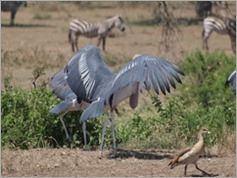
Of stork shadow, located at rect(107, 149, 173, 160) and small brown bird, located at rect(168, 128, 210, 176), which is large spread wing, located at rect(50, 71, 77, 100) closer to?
stork shadow, located at rect(107, 149, 173, 160)

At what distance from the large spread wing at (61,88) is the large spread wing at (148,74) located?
1107mm

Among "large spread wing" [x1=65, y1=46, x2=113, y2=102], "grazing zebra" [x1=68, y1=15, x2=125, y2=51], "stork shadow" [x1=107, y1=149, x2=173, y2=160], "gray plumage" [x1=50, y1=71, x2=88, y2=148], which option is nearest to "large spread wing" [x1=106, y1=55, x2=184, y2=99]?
"large spread wing" [x1=65, y1=46, x2=113, y2=102]

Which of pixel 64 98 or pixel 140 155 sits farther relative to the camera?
pixel 64 98

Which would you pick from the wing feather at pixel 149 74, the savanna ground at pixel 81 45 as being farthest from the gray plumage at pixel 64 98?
the wing feather at pixel 149 74

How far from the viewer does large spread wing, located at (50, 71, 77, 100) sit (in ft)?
30.2

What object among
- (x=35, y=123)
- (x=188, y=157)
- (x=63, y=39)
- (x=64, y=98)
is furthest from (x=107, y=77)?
(x=63, y=39)

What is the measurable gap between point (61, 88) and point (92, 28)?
1465 centimetres

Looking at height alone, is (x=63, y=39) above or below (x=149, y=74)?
below

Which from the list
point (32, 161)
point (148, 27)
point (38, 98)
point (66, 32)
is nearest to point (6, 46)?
point (66, 32)

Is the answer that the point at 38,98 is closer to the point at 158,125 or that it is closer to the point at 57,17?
the point at 158,125

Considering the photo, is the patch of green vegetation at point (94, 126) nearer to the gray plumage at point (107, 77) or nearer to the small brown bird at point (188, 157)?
the gray plumage at point (107, 77)

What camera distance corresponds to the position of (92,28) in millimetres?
23859

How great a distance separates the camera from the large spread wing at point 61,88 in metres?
9.20

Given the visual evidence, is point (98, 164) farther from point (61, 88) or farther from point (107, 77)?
point (61, 88)
